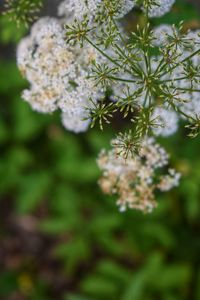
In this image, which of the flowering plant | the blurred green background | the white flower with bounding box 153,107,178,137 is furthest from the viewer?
the blurred green background

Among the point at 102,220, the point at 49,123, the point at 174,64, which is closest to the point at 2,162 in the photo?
the point at 49,123

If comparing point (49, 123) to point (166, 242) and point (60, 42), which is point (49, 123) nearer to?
point (166, 242)

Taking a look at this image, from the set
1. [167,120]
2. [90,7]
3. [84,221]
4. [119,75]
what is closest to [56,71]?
[119,75]

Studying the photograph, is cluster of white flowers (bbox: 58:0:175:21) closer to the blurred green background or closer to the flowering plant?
the flowering plant

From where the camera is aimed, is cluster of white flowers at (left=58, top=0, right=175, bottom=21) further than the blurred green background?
No

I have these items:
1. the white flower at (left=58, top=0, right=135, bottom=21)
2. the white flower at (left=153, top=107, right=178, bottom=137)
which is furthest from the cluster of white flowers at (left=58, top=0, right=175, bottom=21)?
the white flower at (left=153, top=107, right=178, bottom=137)

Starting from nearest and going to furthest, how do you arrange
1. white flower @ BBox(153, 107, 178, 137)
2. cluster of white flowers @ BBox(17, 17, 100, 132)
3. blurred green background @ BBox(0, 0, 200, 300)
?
cluster of white flowers @ BBox(17, 17, 100, 132)
white flower @ BBox(153, 107, 178, 137)
blurred green background @ BBox(0, 0, 200, 300)

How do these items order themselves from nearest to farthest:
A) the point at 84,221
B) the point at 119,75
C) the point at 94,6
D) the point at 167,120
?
1. the point at 94,6
2. the point at 119,75
3. the point at 167,120
4. the point at 84,221

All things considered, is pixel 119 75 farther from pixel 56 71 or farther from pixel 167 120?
pixel 167 120
